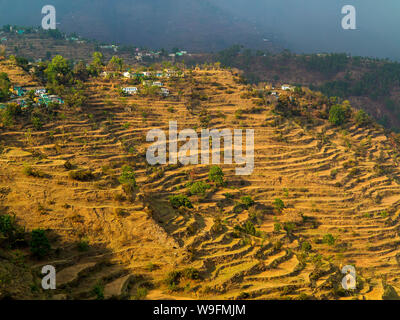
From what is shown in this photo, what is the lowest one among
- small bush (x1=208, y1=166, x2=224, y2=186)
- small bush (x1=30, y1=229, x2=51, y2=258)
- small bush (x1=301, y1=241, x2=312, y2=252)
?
small bush (x1=301, y1=241, x2=312, y2=252)

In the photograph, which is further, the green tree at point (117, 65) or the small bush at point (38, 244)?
the green tree at point (117, 65)

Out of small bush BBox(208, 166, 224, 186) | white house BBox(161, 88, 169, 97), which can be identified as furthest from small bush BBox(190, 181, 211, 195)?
white house BBox(161, 88, 169, 97)

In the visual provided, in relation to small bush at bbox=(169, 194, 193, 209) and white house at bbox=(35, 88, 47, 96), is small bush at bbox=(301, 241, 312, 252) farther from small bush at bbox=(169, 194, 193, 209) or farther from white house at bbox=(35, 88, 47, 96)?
white house at bbox=(35, 88, 47, 96)

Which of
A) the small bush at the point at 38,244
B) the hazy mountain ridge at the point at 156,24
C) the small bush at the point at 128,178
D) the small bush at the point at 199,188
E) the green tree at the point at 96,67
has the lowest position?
the small bush at the point at 38,244

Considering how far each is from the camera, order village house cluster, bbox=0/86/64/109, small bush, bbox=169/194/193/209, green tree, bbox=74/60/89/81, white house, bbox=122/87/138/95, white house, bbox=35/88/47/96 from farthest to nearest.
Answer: green tree, bbox=74/60/89/81 < white house, bbox=122/87/138/95 < white house, bbox=35/88/47/96 < village house cluster, bbox=0/86/64/109 < small bush, bbox=169/194/193/209

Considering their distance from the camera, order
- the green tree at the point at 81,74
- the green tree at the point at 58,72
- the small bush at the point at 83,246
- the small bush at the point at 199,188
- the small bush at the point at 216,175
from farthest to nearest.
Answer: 1. the green tree at the point at 81,74
2. the green tree at the point at 58,72
3. the small bush at the point at 216,175
4. the small bush at the point at 199,188
5. the small bush at the point at 83,246

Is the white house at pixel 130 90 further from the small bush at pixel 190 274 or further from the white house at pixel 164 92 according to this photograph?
the small bush at pixel 190 274

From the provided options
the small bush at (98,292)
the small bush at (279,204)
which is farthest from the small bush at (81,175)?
the small bush at (279,204)
